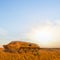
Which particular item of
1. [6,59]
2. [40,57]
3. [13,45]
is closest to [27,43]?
[13,45]

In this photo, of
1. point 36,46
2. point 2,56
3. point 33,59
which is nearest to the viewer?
point 2,56

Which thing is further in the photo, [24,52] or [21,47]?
[21,47]

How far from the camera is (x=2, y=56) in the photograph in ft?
41.5

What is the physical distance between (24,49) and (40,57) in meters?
8.00

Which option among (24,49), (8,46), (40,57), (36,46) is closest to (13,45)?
(8,46)

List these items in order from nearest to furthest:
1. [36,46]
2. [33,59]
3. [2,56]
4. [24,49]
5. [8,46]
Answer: [2,56] < [33,59] < [8,46] < [24,49] < [36,46]

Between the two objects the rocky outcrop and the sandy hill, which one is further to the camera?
the rocky outcrop

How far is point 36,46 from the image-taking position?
2402cm

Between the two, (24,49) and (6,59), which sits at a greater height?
(24,49)

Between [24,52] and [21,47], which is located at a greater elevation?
[21,47]

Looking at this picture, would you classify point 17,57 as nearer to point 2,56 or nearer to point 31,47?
point 2,56

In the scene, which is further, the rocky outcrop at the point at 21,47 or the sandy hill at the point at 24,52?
the rocky outcrop at the point at 21,47

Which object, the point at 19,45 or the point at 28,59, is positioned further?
the point at 19,45

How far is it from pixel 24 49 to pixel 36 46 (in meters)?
2.39
